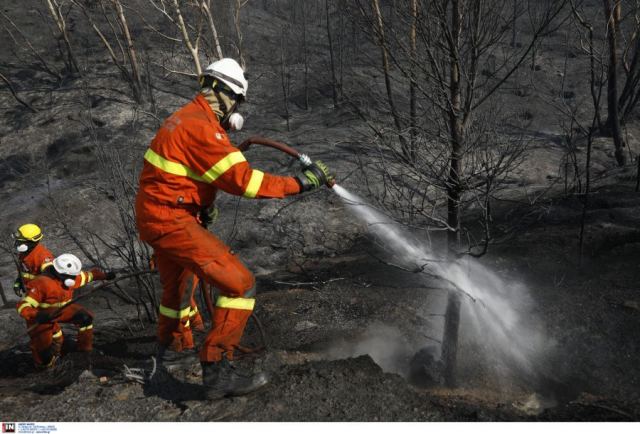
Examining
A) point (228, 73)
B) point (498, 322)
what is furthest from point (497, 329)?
point (228, 73)

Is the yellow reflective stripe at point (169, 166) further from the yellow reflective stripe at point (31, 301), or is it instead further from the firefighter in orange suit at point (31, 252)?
the firefighter in orange suit at point (31, 252)

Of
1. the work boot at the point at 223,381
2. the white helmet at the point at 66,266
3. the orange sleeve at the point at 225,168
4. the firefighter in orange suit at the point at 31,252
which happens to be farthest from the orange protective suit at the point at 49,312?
the orange sleeve at the point at 225,168

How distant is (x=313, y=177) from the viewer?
3473 mm

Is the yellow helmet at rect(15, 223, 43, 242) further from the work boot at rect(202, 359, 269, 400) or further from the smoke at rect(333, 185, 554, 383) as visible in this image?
the smoke at rect(333, 185, 554, 383)

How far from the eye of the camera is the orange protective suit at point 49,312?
541 centimetres

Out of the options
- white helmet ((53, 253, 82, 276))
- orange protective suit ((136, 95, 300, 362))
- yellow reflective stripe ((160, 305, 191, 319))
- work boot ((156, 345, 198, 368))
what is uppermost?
orange protective suit ((136, 95, 300, 362))

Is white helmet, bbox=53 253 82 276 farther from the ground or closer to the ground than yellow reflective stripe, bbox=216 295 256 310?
closer to the ground

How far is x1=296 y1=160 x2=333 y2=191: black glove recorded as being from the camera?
3420 mm

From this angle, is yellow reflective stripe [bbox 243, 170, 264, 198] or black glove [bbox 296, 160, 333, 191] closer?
yellow reflective stripe [bbox 243, 170, 264, 198]

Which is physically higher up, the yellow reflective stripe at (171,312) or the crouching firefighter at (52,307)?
the yellow reflective stripe at (171,312)

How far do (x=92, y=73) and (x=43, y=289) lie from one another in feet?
64.1

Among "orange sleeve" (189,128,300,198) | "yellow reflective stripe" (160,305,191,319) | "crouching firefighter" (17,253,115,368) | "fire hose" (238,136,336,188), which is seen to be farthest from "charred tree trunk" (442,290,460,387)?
"crouching firefighter" (17,253,115,368)

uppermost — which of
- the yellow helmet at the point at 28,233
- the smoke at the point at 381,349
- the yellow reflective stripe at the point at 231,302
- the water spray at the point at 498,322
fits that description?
the yellow reflective stripe at the point at 231,302

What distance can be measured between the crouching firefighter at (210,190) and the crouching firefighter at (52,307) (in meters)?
2.57
